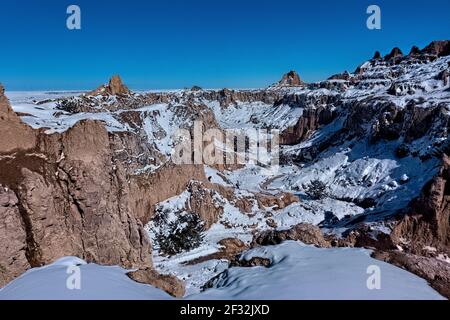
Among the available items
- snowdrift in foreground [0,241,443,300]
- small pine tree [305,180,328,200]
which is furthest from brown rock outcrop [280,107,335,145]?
snowdrift in foreground [0,241,443,300]

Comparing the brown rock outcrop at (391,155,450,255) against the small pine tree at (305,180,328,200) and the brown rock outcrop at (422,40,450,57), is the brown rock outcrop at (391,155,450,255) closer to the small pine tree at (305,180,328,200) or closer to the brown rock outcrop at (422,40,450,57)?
the small pine tree at (305,180,328,200)

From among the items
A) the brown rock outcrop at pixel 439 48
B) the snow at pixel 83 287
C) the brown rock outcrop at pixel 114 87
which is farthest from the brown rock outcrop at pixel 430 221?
the brown rock outcrop at pixel 439 48

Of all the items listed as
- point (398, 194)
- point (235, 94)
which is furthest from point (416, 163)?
point (235, 94)

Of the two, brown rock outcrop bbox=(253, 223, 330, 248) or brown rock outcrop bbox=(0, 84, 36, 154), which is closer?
brown rock outcrop bbox=(253, 223, 330, 248)

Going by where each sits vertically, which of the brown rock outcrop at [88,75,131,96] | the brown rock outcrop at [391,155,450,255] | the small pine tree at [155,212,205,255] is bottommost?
→ the small pine tree at [155,212,205,255]

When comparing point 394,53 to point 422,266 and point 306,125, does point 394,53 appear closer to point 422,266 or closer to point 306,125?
point 306,125

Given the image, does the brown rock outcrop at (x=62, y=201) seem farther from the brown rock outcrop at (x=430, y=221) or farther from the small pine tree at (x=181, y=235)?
the brown rock outcrop at (x=430, y=221)
